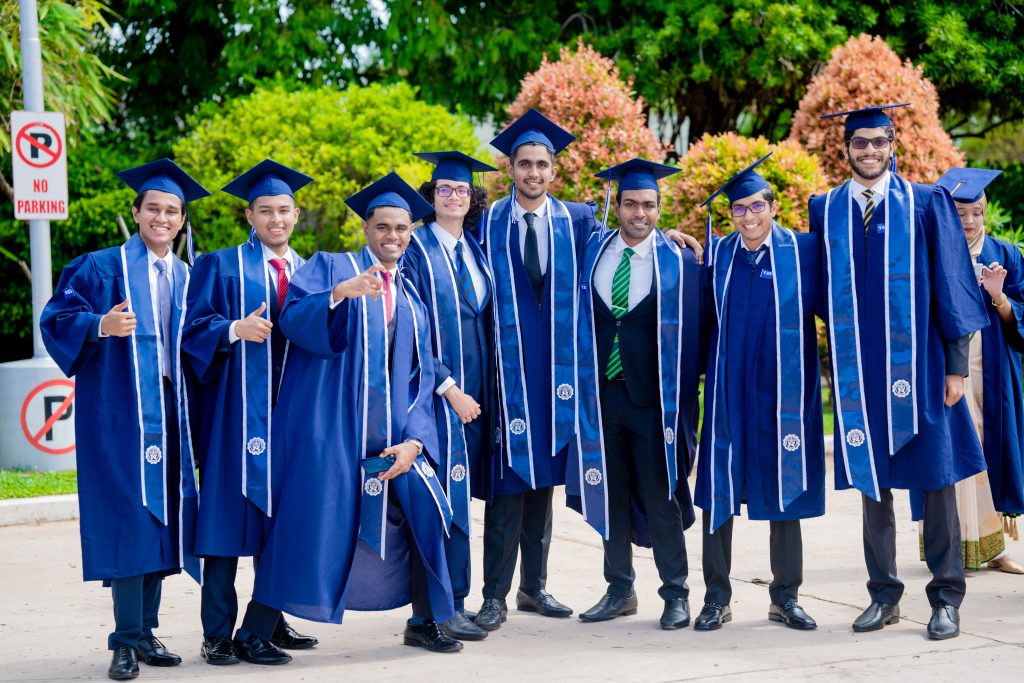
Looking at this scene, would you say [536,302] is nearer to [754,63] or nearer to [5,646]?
[5,646]

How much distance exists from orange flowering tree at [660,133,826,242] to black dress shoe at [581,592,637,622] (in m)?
4.87

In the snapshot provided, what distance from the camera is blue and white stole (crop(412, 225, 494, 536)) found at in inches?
223

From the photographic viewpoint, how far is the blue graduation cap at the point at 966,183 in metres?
6.05

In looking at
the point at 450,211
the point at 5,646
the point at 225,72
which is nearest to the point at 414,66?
the point at 225,72

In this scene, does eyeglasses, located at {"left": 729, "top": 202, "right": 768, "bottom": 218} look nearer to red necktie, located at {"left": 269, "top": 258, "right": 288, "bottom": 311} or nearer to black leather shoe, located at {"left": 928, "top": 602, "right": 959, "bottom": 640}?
black leather shoe, located at {"left": 928, "top": 602, "right": 959, "bottom": 640}

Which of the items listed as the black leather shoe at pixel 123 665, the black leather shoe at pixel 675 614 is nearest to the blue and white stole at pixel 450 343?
the black leather shoe at pixel 675 614

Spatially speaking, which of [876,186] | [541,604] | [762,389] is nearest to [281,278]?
[541,604]

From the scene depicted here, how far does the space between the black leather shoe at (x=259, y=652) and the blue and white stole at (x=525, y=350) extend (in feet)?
4.44

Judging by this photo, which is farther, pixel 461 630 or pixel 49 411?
pixel 49 411

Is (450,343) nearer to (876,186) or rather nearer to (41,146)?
(876,186)

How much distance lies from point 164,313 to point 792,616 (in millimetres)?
3038

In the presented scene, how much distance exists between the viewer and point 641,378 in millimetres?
5855

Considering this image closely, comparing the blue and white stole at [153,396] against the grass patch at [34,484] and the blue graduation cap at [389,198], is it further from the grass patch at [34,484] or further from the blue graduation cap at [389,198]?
the grass patch at [34,484]

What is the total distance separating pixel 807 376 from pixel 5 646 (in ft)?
12.2
